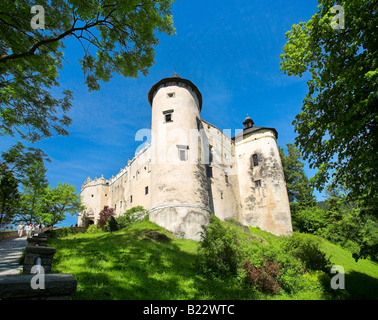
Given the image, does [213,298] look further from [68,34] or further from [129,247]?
[68,34]

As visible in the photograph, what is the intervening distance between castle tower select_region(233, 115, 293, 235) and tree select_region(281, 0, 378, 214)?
1834 centimetres

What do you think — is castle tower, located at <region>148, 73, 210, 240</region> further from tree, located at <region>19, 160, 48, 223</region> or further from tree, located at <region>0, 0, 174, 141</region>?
tree, located at <region>19, 160, 48, 223</region>

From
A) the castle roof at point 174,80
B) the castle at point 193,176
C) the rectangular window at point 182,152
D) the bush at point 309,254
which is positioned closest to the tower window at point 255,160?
the castle at point 193,176

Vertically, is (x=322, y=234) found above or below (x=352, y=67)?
below

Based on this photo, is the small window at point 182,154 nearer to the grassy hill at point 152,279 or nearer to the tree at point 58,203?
the grassy hill at point 152,279

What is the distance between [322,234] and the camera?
87.5 ft

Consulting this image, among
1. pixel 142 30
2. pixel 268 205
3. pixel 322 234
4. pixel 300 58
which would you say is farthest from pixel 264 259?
pixel 322 234

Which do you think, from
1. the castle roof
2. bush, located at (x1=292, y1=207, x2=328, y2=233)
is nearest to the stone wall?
the castle roof

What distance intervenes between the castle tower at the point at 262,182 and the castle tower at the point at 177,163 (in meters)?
11.5

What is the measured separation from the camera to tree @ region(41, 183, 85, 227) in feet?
106

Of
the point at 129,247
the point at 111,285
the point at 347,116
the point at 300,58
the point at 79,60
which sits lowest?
the point at 111,285

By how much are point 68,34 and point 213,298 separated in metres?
10.5


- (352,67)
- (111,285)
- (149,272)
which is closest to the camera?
(111,285)

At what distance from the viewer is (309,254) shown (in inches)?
496
